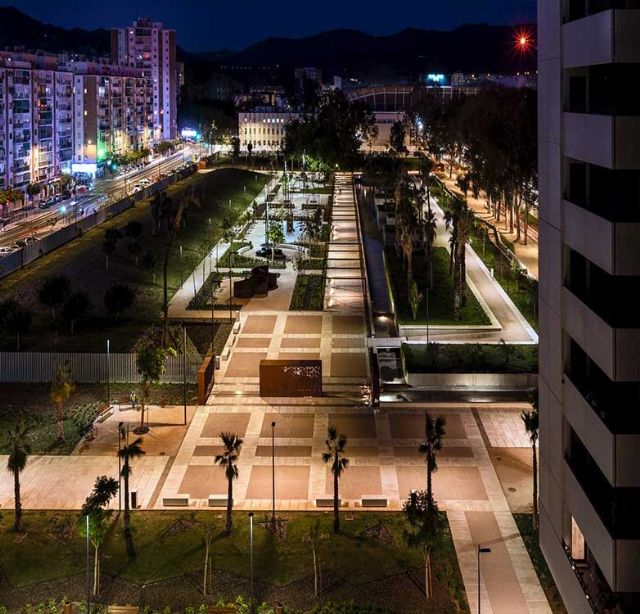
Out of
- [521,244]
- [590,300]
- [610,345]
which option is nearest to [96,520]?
[590,300]

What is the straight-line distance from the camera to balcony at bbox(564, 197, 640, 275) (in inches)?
617

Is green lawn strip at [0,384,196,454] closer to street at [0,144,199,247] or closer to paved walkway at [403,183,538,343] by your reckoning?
paved walkway at [403,183,538,343]

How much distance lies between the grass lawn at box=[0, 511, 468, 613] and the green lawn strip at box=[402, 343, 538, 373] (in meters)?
14.3

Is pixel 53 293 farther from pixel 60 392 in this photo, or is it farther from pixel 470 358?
pixel 470 358

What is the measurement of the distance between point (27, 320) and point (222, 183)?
76.4m

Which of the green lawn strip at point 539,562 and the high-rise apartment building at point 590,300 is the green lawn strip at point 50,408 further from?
the high-rise apartment building at point 590,300

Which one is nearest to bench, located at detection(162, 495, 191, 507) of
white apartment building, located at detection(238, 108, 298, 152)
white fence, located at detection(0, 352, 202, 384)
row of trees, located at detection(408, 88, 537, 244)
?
white fence, located at detection(0, 352, 202, 384)

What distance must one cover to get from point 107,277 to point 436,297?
2219cm

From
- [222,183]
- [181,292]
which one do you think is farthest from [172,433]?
[222,183]

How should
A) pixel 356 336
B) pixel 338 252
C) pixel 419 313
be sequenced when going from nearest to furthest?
pixel 356 336
pixel 419 313
pixel 338 252

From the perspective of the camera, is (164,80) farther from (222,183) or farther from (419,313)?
(419,313)

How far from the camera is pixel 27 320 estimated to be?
42.8 m

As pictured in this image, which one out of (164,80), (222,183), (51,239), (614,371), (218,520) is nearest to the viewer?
(614,371)

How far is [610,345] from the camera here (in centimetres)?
1600
